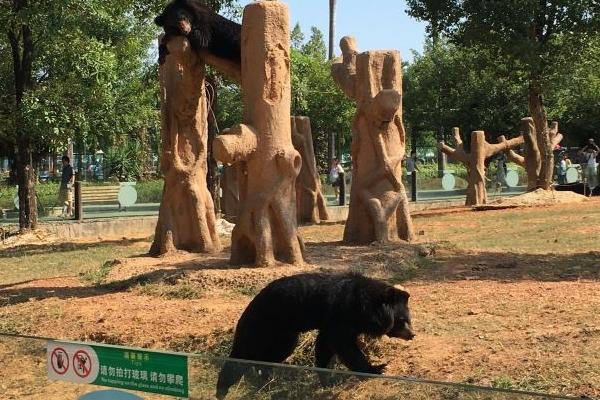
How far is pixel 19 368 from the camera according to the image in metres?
4.96

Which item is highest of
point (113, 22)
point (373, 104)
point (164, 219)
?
point (113, 22)

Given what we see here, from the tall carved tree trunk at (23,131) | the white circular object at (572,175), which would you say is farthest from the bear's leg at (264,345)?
the white circular object at (572,175)

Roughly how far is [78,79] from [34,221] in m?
3.79

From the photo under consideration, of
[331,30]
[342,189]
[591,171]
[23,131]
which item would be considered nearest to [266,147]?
[23,131]

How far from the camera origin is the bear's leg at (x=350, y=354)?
518 cm

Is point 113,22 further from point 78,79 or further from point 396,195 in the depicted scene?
point 396,195

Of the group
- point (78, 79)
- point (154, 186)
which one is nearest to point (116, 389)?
point (78, 79)

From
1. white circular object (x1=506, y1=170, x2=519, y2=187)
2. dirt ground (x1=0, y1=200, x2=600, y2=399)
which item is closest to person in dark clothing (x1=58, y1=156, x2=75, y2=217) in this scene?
dirt ground (x1=0, y1=200, x2=600, y2=399)

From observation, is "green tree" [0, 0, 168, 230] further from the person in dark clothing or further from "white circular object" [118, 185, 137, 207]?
"white circular object" [118, 185, 137, 207]

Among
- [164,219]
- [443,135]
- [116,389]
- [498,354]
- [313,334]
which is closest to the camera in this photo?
[116,389]

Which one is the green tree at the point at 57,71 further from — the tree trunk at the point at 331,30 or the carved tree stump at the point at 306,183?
the tree trunk at the point at 331,30

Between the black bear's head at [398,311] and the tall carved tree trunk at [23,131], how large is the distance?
506 inches

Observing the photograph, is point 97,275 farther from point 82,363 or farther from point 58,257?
point 82,363

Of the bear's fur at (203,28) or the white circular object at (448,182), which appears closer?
the bear's fur at (203,28)
